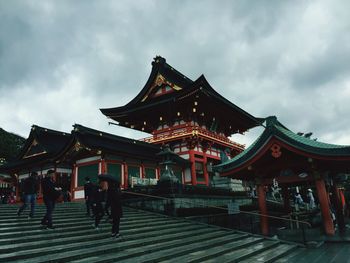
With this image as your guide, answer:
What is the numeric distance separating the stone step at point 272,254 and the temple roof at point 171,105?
17516 mm

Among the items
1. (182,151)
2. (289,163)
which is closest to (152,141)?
(182,151)

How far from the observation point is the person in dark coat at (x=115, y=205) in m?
8.85

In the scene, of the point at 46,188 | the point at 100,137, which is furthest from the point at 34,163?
the point at 46,188

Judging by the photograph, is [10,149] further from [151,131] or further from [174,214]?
[174,214]

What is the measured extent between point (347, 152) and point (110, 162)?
1596 cm

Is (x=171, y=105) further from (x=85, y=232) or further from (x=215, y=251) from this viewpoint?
(x=215, y=251)

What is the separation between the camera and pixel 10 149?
49.7 metres

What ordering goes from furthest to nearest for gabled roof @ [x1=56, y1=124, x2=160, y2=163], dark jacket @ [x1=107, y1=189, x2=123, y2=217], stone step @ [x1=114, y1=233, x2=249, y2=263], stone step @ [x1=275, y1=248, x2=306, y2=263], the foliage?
the foliage < gabled roof @ [x1=56, y1=124, x2=160, y2=163] < dark jacket @ [x1=107, y1=189, x2=123, y2=217] < stone step @ [x1=275, y1=248, x2=306, y2=263] < stone step @ [x1=114, y1=233, x2=249, y2=263]

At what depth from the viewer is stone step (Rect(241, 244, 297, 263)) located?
330 inches

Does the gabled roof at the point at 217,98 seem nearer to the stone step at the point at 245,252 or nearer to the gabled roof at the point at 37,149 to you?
the gabled roof at the point at 37,149

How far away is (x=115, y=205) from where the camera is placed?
8.86 meters

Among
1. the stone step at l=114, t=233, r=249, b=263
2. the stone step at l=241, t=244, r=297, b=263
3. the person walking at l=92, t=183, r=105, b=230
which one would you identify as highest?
the person walking at l=92, t=183, r=105, b=230

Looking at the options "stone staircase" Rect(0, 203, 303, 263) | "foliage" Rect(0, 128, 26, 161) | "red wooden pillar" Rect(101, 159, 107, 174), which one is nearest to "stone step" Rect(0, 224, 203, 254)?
"stone staircase" Rect(0, 203, 303, 263)

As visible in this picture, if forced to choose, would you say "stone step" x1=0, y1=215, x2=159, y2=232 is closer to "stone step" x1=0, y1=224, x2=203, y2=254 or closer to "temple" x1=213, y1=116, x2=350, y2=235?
"stone step" x1=0, y1=224, x2=203, y2=254
